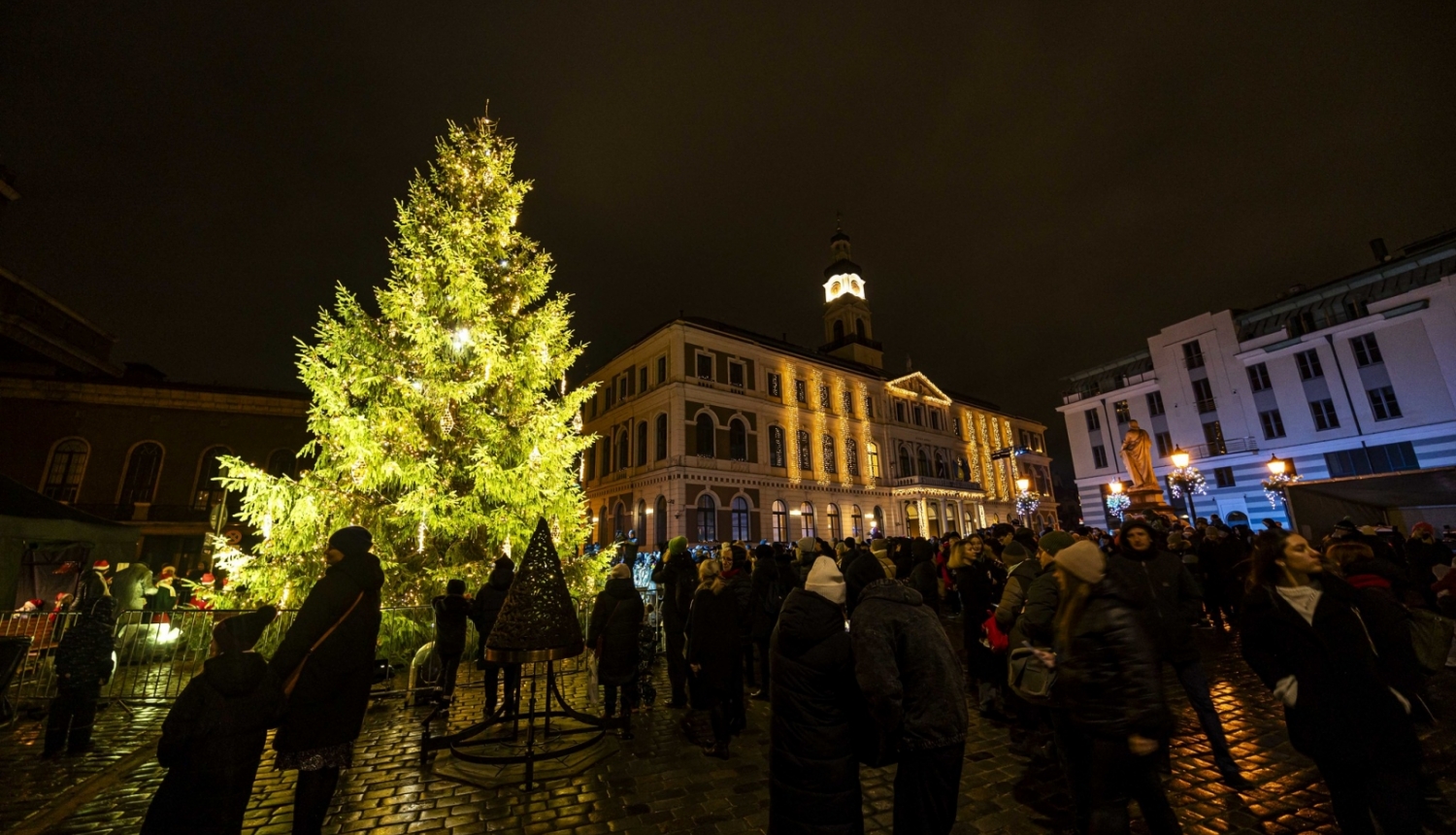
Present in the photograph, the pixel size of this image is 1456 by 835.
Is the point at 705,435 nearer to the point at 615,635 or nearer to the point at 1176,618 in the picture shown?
the point at 615,635

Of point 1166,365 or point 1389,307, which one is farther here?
point 1166,365

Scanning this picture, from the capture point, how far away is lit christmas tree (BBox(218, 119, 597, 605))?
815cm

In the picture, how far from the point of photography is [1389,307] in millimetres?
25391

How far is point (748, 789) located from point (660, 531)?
890 inches

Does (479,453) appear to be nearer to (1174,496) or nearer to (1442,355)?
(1174,496)

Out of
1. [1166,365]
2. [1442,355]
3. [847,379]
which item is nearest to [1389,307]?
[1442,355]

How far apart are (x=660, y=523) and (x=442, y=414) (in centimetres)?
1835

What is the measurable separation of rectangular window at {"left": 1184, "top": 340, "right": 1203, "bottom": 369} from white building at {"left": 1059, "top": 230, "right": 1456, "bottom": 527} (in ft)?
0.20

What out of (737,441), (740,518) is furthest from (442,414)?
(737,441)

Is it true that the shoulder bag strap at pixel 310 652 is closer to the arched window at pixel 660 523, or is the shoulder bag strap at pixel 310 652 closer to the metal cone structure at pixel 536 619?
the metal cone structure at pixel 536 619

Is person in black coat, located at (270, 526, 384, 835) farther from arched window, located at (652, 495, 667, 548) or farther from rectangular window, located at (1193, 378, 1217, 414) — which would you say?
rectangular window, located at (1193, 378, 1217, 414)

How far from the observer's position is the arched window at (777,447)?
30766mm

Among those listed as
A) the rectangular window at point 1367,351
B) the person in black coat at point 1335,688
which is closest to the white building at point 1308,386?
the rectangular window at point 1367,351

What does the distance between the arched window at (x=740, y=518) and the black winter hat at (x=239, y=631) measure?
997 inches
